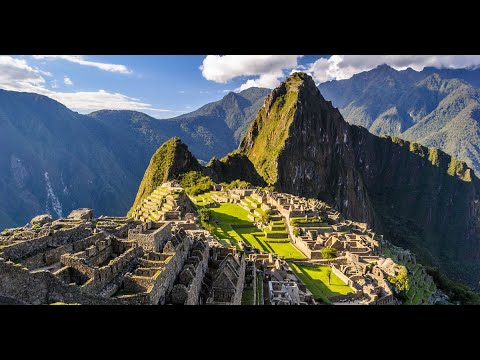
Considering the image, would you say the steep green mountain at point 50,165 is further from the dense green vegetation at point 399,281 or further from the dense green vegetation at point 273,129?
the dense green vegetation at point 399,281

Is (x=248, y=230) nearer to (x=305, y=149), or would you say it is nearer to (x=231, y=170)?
(x=231, y=170)

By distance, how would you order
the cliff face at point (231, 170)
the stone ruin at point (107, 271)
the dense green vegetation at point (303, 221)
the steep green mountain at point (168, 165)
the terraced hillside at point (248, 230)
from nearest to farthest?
the stone ruin at point (107, 271)
the terraced hillside at point (248, 230)
the dense green vegetation at point (303, 221)
the steep green mountain at point (168, 165)
the cliff face at point (231, 170)

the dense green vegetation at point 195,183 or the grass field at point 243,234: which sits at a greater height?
the dense green vegetation at point 195,183

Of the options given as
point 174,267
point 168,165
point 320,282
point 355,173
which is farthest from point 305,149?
point 174,267

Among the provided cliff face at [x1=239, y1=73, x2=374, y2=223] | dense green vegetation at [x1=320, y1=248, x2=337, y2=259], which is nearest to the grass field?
dense green vegetation at [x1=320, y1=248, x2=337, y2=259]

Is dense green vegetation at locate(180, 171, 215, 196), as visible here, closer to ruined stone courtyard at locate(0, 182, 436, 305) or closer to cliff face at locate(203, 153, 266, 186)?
cliff face at locate(203, 153, 266, 186)

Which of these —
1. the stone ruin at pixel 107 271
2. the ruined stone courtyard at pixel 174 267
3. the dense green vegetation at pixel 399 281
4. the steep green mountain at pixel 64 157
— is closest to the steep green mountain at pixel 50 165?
the steep green mountain at pixel 64 157
